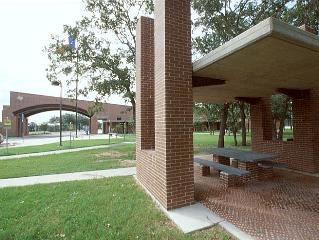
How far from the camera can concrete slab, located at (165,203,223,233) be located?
169 inches

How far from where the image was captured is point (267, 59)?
5.11 meters

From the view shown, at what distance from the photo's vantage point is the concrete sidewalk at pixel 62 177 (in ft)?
26.3

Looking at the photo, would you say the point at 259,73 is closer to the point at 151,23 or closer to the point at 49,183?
the point at 151,23

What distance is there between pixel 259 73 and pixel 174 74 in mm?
2524

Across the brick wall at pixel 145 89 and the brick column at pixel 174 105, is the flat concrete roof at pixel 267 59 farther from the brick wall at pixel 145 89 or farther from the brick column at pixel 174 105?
the brick wall at pixel 145 89

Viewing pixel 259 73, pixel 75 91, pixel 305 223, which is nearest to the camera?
pixel 305 223

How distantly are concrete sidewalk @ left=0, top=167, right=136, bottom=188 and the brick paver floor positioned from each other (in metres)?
3.21

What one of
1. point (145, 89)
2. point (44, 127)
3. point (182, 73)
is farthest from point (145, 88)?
point (44, 127)

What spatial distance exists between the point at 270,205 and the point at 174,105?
293cm

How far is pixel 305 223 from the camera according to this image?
14.1 ft

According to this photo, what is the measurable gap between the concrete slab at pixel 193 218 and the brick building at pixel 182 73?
0.71 feet

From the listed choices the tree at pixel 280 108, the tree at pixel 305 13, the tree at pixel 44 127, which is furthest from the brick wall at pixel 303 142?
the tree at pixel 44 127

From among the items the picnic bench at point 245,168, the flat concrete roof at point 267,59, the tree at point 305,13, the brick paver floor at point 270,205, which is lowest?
the brick paver floor at point 270,205

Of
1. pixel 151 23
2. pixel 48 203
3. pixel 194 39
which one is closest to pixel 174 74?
pixel 151 23
